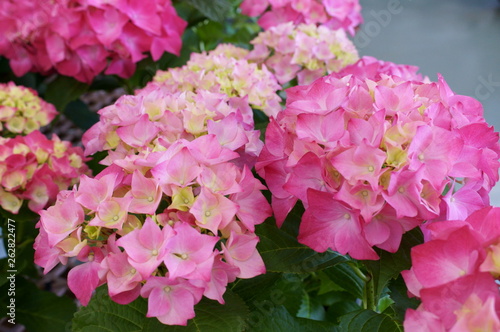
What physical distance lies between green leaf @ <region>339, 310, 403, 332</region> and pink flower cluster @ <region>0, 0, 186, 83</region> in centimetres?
59

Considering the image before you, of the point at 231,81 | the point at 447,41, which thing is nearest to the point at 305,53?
the point at 231,81

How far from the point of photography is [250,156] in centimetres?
55

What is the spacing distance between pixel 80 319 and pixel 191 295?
0.57 ft

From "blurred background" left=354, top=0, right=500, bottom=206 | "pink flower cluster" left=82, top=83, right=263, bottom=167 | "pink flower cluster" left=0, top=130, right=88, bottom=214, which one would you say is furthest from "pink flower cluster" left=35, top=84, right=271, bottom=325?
"blurred background" left=354, top=0, right=500, bottom=206

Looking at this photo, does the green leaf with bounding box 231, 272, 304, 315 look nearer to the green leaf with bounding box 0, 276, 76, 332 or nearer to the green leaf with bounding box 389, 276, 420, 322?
the green leaf with bounding box 389, 276, 420, 322

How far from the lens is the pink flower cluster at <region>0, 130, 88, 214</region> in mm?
738

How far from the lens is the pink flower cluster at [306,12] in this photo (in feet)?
3.36

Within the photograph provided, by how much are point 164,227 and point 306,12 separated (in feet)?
2.33

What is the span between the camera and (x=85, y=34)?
889mm

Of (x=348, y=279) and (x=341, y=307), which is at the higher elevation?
(x=348, y=279)

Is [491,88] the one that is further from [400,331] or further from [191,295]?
[191,295]

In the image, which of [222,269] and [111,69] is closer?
[222,269]

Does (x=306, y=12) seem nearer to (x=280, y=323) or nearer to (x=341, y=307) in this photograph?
(x=341, y=307)

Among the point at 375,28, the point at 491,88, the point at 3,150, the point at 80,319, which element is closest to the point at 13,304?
the point at 3,150
